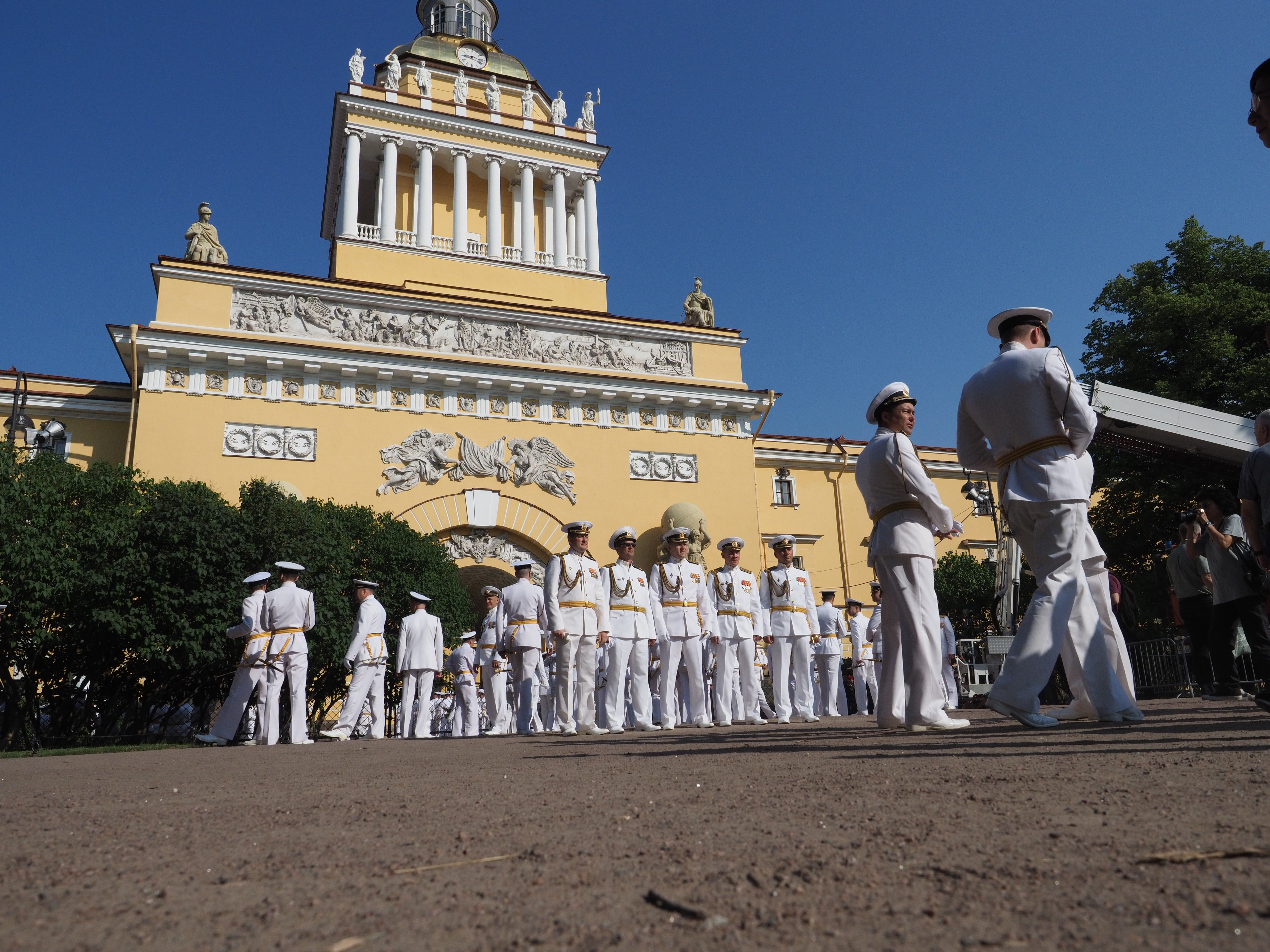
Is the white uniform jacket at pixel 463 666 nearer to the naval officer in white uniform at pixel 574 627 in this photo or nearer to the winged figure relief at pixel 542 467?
the naval officer in white uniform at pixel 574 627

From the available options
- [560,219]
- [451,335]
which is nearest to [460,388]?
[451,335]

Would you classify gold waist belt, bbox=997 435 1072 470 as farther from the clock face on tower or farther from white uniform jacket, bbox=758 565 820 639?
the clock face on tower

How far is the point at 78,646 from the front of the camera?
14133 millimetres

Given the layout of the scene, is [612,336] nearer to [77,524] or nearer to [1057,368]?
[77,524]

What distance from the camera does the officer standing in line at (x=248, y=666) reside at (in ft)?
37.2

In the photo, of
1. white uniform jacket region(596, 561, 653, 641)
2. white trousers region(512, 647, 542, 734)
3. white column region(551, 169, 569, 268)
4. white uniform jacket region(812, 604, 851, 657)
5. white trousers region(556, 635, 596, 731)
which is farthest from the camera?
white column region(551, 169, 569, 268)

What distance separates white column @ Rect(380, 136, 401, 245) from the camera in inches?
1169

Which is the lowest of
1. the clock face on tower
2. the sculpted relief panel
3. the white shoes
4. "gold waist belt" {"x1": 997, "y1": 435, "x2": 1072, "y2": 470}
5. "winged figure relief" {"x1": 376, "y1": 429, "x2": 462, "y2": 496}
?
the white shoes

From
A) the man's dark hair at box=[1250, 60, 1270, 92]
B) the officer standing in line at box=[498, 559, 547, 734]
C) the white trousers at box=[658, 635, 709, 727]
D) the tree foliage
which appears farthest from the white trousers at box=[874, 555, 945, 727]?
the tree foliage

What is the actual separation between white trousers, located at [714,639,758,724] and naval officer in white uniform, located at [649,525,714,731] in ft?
1.03

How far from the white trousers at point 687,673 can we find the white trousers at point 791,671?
0.90 metres

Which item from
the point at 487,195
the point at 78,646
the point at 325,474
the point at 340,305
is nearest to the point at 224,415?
the point at 325,474

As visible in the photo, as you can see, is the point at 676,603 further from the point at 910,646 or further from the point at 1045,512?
the point at 1045,512

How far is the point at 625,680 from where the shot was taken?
10898mm
